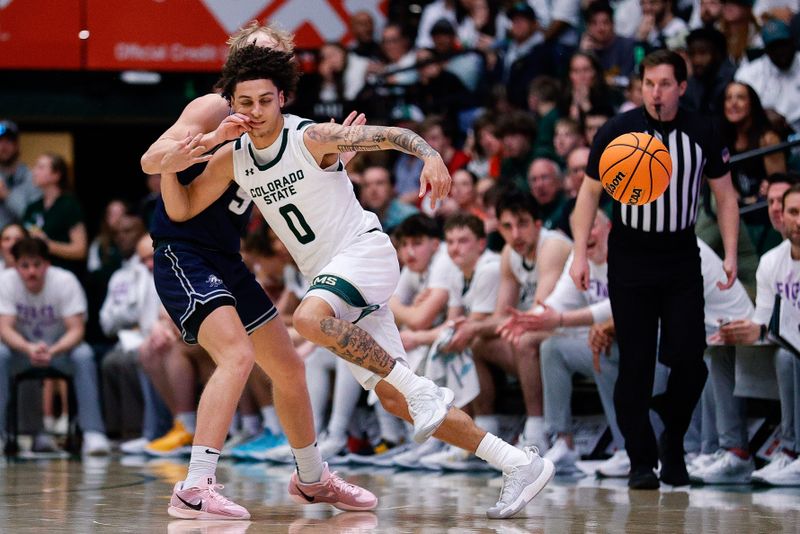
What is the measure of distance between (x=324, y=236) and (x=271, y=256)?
4.60m

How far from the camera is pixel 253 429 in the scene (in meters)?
10.6

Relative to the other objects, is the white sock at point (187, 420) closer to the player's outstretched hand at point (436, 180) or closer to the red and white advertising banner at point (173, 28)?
the red and white advertising banner at point (173, 28)

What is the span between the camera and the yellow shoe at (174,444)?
34.7ft

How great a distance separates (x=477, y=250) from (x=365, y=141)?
11.5 feet

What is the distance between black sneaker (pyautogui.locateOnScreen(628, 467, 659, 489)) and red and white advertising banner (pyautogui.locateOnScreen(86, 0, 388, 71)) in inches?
305

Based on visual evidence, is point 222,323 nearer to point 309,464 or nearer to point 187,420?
point 309,464

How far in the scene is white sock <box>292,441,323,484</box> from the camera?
21.0ft

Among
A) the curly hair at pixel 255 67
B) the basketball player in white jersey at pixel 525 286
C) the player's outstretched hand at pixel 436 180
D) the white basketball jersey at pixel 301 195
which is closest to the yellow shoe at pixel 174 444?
the basketball player in white jersey at pixel 525 286

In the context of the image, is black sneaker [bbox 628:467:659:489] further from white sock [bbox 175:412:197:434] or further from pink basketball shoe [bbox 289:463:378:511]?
white sock [bbox 175:412:197:434]

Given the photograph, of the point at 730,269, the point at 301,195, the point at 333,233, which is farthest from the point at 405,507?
the point at 730,269

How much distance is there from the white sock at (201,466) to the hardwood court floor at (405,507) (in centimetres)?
21

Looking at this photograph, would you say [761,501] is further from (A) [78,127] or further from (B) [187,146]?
(A) [78,127]

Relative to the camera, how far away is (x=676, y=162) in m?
7.12

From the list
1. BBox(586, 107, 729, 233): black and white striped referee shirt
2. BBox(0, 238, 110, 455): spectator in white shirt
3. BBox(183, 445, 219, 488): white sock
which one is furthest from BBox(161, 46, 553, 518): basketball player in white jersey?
BBox(0, 238, 110, 455): spectator in white shirt
